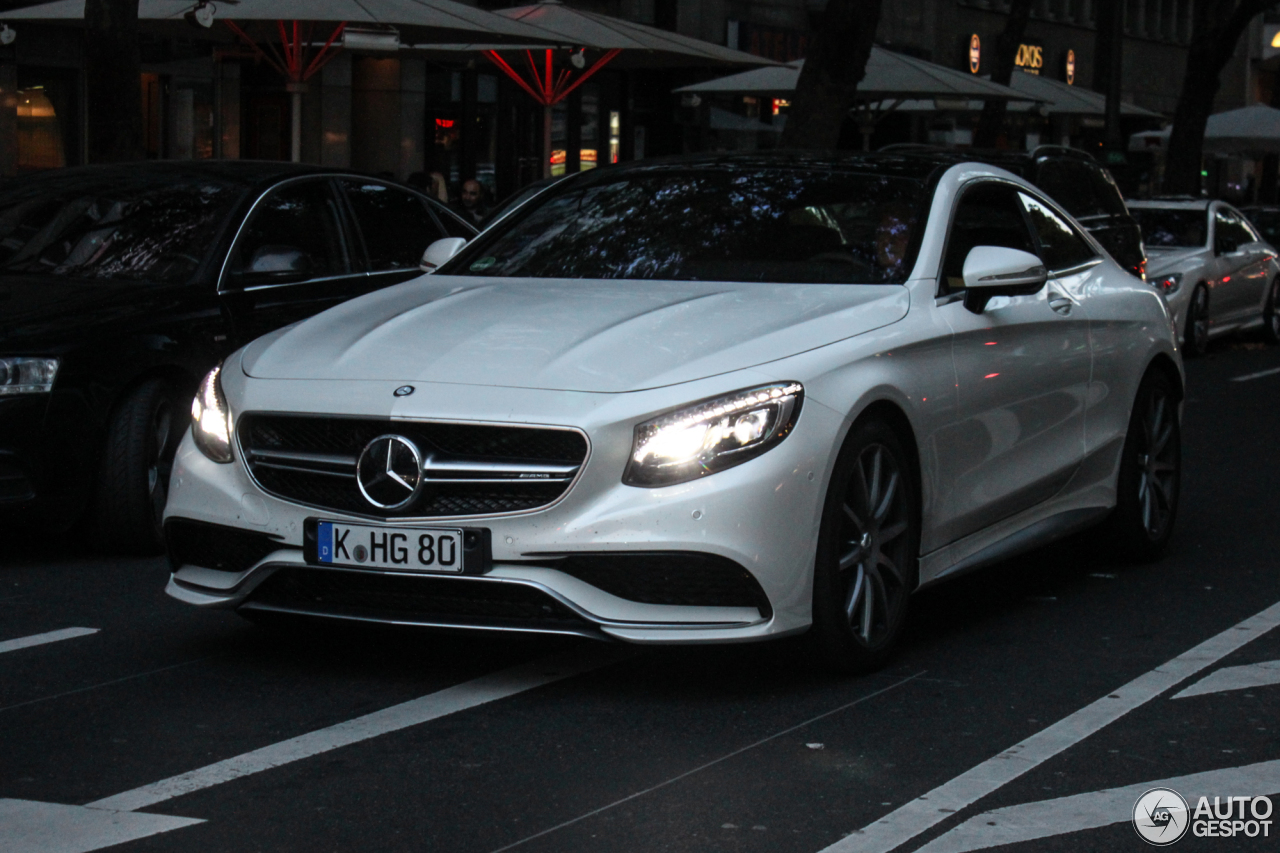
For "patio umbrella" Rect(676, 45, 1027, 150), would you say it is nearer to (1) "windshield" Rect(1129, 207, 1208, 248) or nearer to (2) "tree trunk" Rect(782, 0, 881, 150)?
(1) "windshield" Rect(1129, 207, 1208, 248)

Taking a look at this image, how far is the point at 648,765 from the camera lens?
15.6 ft

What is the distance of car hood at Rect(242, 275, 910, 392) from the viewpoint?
5.29 metres

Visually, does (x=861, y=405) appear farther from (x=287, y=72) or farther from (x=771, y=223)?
(x=287, y=72)

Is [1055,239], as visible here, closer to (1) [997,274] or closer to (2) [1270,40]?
(1) [997,274]

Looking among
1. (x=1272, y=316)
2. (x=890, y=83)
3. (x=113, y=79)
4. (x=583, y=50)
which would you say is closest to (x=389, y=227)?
(x=113, y=79)

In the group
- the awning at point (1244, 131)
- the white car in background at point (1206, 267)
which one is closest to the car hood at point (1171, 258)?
the white car in background at point (1206, 267)

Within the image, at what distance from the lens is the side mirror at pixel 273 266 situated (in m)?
8.52

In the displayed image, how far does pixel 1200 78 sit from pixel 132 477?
24541 millimetres

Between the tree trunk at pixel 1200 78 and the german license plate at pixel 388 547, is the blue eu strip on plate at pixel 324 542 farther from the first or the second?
the tree trunk at pixel 1200 78

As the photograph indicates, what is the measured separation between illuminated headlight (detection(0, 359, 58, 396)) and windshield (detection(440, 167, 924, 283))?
1638 mm

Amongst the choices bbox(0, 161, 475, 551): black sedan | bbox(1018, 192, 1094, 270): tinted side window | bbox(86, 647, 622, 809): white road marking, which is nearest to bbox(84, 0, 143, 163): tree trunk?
bbox(0, 161, 475, 551): black sedan

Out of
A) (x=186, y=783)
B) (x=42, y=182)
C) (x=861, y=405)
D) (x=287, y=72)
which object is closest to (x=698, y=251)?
(x=861, y=405)

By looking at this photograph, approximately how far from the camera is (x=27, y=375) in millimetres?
7434

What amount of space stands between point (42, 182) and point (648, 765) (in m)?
5.46
